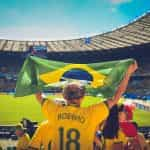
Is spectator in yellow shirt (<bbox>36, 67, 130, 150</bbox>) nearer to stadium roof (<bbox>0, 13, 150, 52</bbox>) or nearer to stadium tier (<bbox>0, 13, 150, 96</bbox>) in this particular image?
stadium tier (<bbox>0, 13, 150, 96</bbox>)

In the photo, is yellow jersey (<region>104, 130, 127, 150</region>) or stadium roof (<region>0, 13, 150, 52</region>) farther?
stadium roof (<region>0, 13, 150, 52</region>)

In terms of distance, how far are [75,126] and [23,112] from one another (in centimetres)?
1081

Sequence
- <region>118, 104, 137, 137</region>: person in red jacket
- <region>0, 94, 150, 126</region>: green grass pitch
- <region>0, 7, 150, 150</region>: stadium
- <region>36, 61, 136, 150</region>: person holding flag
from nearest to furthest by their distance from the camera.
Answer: <region>36, 61, 136, 150</region>: person holding flag → <region>118, 104, 137, 137</region>: person in red jacket → <region>0, 94, 150, 126</region>: green grass pitch → <region>0, 7, 150, 150</region>: stadium

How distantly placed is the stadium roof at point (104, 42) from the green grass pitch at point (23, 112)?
25.3 ft

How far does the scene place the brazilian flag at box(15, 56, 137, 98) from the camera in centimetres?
513

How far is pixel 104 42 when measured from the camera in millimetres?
26375

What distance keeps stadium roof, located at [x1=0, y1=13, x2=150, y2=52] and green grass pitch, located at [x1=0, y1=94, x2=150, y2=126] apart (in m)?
7.72

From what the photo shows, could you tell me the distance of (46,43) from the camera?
28.3m

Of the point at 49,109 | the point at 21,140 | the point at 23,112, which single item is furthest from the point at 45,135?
the point at 23,112

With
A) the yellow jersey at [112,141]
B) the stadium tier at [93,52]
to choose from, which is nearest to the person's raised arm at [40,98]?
the yellow jersey at [112,141]

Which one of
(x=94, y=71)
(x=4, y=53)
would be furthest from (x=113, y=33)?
(x=94, y=71)

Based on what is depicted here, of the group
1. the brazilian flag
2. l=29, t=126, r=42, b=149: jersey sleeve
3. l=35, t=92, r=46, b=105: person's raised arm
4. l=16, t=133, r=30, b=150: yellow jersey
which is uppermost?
the brazilian flag

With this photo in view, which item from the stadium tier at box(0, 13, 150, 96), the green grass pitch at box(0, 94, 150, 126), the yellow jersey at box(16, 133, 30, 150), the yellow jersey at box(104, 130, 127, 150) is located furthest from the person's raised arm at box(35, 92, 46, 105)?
the stadium tier at box(0, 13, 150, 96)

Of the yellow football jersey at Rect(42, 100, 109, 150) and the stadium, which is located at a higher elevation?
the stadium
